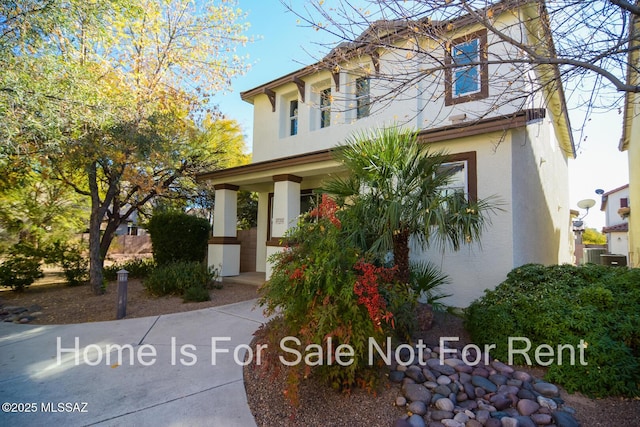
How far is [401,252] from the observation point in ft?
16.0

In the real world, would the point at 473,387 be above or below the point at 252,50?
below

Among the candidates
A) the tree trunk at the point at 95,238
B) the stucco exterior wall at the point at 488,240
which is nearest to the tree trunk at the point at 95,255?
the tree trunk at the point at 95,238

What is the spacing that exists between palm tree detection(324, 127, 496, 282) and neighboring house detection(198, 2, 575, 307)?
75 cm

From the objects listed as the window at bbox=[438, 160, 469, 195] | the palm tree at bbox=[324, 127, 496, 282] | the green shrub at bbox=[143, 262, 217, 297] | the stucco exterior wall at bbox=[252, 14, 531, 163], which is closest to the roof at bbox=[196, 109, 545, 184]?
the window at bbox=[438, 160, 469, 195]

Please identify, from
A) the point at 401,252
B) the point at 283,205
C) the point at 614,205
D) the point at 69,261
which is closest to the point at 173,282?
the point at 283,205

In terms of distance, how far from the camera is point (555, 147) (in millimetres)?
11438

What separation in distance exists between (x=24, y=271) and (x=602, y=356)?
39.4ft

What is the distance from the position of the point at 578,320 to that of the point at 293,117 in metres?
9.63

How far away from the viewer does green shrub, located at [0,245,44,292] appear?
28.2ft

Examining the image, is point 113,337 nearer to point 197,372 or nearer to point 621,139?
point 197,372

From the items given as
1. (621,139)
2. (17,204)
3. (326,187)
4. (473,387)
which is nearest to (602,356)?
(473,387)

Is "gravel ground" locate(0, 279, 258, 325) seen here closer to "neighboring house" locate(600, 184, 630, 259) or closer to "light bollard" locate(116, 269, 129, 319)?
"light bollard" locate(116, 269, 129, 319)

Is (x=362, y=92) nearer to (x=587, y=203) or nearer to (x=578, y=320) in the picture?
(x=578, y=320)

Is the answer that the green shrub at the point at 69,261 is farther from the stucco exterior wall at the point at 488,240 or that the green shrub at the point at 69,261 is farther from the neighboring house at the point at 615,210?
the neighboring house at the point at 615,210
